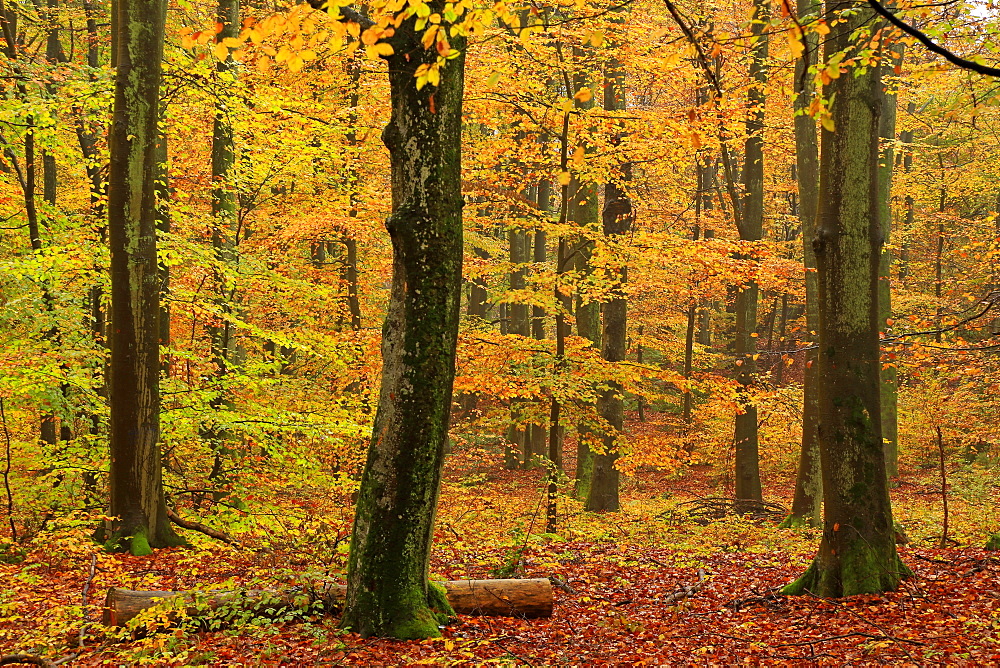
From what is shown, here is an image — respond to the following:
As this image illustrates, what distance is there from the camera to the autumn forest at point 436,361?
5.74 metres

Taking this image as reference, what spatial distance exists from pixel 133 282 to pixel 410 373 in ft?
14.4

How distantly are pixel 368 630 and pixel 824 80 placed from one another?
16.2ft

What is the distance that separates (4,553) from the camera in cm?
810

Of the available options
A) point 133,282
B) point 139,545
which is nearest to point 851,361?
point 133,282

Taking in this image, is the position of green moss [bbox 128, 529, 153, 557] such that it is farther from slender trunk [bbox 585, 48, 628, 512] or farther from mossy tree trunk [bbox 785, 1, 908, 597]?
slender trunk [bbox 585, 48, 628, 512]

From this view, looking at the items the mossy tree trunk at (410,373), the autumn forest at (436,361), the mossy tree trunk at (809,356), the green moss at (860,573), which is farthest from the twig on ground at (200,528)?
the mossy tree trunk at (809,356)

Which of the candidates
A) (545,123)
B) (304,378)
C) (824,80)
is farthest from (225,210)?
(824,80)

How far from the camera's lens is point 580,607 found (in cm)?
735

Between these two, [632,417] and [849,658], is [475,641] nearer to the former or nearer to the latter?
[849,658]

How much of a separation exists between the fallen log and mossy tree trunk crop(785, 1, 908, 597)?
2653mm

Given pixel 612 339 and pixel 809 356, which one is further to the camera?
pixel 612 339

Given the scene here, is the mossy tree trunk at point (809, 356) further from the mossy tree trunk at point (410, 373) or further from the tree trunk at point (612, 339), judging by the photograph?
the mossy tree trunk at point (410, 373)

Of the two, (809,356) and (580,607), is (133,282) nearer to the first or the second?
(580,607)

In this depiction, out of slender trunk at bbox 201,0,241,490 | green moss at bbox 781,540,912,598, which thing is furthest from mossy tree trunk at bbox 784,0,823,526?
slender trunk at bbox 201,0,241,490
